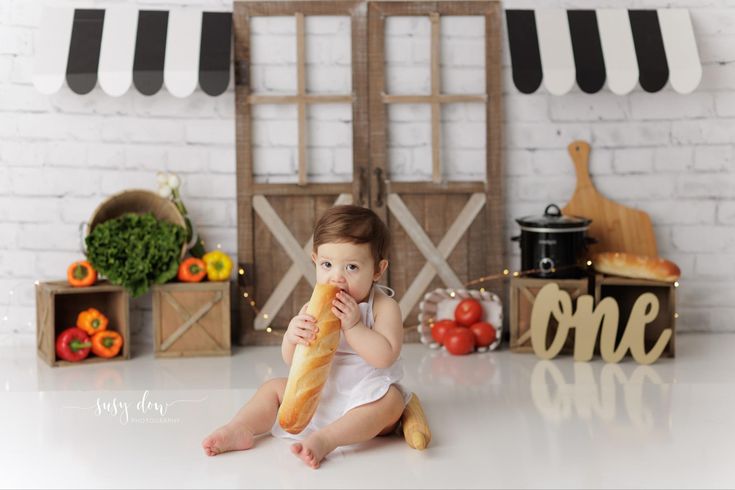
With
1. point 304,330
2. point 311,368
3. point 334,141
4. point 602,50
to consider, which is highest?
point 602,50

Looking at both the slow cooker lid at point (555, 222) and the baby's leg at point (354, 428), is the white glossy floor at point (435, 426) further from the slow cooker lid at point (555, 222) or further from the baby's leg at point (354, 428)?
the slow cooker lid at point (555, 222)

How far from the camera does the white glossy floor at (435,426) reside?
2.97 metres

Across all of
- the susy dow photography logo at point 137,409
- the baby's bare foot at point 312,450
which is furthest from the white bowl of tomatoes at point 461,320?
the baby's bare foot at point 312,450

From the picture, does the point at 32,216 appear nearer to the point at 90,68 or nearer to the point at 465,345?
the point at 90,68

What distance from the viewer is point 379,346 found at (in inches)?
126

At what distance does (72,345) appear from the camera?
4504mm

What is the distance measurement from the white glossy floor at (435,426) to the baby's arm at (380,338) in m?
0.31

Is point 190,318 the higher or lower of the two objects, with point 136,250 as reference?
lower

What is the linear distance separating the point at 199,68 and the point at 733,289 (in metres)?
2.95

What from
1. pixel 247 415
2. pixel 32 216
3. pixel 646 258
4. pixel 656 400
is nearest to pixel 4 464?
pixel 247 415

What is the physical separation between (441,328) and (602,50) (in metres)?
1.57

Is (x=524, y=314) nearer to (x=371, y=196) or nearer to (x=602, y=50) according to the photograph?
(x=371, y=196)

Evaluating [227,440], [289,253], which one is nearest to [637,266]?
[289,253]

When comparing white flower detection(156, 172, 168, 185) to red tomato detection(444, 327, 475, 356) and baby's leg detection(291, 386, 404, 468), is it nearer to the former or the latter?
red tomato detection(444, 327, 475, 356)
